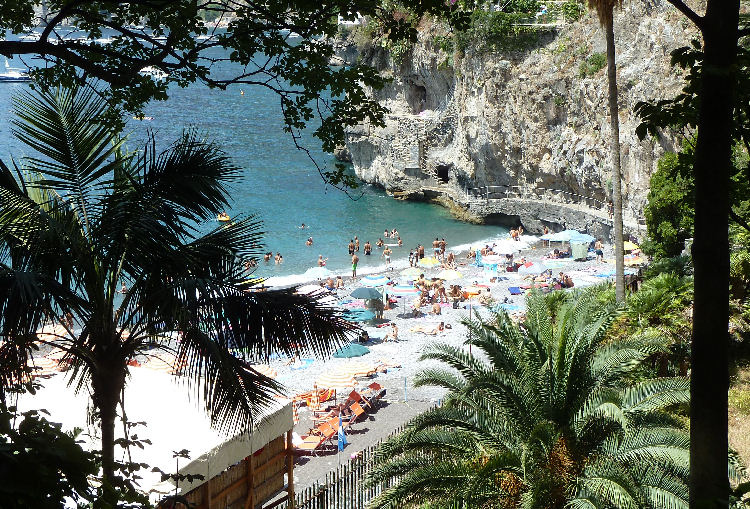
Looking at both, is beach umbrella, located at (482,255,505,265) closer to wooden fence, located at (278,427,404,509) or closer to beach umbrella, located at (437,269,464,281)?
beach umbrella, located at (437,269,464,281)

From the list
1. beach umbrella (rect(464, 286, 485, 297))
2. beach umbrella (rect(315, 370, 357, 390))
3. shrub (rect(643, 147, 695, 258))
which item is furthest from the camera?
beach umbrella (rect(464, 286, 485, 297))

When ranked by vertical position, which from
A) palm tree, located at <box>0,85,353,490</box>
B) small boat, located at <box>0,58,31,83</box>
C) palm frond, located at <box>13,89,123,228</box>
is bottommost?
palm tree, located at <box>0,85,353,490</box>

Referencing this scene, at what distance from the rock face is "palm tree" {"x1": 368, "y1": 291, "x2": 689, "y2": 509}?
2565cm

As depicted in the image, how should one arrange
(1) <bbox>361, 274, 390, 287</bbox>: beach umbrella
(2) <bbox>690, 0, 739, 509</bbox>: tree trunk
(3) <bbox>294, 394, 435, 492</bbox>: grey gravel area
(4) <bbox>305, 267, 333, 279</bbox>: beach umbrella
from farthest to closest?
(4) <bbox>305, 267, 333, 279</bbox>: beach umbrella → (1) <bbox>361, 274, 390, 287</bbox>: beach umbrella → (3) <bbox>294, 394, 435, 492</bbox>: grey gravel area → (2) <bbox>690, 0, 739, 509</bbox>: tree trunk

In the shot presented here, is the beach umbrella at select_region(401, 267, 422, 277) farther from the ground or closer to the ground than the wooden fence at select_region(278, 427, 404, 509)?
closer to the ground

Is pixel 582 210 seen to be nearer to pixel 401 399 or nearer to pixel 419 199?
pixel 419 199

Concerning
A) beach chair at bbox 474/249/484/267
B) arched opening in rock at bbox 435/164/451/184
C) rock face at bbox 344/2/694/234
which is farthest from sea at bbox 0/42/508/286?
beach chair at bbox 474/249/484/267

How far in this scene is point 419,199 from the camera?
55.9 m

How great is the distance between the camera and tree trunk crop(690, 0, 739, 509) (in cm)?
450

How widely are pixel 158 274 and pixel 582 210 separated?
127ft

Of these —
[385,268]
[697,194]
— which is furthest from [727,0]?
[385,268]

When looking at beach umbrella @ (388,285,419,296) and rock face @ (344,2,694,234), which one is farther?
rock face @ (344,2,694,234)

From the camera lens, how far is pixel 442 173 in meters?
55.8

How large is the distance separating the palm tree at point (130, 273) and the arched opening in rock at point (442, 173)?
4848 cm
